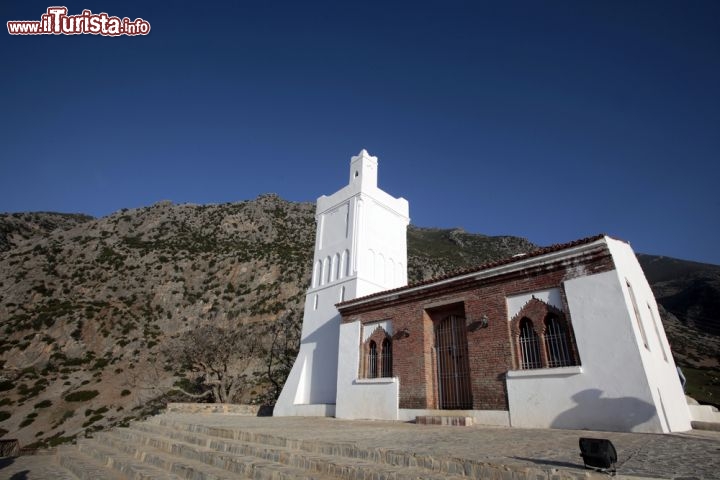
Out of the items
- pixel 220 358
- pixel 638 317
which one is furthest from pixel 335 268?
pixel 638 317

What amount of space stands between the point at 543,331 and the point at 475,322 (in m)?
2.05

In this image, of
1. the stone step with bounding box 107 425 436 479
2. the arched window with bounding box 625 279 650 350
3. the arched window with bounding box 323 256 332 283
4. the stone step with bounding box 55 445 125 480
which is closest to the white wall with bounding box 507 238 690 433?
the arched window with bounding box 625 279 650 350

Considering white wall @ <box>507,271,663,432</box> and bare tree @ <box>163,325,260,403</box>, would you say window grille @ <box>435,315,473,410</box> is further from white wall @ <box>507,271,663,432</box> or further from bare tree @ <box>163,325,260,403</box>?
bare tree @ <box>163,325,260,403</box>

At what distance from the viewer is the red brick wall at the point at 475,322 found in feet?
35.9

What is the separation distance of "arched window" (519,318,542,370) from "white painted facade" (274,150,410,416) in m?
7.94

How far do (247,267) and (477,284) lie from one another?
4737cm

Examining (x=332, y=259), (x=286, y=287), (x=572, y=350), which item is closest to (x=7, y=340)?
(x=286, y=287)

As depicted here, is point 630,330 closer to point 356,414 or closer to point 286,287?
point 356,414

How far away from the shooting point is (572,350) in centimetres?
1020

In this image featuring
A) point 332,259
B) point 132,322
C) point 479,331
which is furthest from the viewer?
point 132,322

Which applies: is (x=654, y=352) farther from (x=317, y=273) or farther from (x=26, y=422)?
(x=26, y=422)

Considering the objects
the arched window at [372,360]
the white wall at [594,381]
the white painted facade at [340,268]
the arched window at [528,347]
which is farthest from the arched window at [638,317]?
the white painted facade at [340,268]

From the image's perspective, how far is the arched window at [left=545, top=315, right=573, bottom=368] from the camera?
10.4m

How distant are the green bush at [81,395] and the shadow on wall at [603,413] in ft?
127
